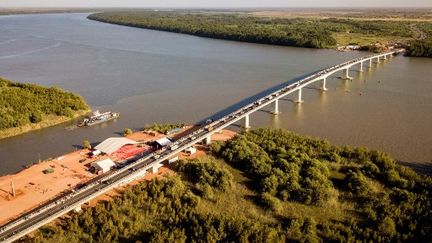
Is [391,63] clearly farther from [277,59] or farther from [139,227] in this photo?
[139,227]

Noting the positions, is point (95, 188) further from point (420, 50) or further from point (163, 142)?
point (420, 50)

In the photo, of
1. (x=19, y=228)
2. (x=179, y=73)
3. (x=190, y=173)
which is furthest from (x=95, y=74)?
(x=19, y=228)

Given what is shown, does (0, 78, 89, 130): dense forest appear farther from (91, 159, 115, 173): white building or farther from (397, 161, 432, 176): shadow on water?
(397, 161, 432, 176): shadow on water

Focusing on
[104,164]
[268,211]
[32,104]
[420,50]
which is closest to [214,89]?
[32,104]

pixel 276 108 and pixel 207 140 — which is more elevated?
pixel 276 108

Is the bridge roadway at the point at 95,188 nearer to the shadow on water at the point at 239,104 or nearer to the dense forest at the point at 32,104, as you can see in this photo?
the shadow on water at the point at 239,104

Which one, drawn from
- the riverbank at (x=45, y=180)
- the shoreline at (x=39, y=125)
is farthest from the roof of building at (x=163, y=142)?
the shoreline at (x=39, y=125)

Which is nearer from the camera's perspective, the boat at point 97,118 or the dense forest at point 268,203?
the dense forest at point 268,203
